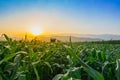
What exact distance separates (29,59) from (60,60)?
3.12 feet

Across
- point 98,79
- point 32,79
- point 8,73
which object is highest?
point 98,79

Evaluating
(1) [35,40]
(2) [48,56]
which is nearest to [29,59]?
(2) [48,56]

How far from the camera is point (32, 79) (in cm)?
281

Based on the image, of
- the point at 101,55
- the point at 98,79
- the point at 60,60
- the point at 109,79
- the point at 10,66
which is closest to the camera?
the point at 98,79

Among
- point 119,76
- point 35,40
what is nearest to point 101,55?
point 119,76

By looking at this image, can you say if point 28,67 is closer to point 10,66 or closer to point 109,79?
point 10,66

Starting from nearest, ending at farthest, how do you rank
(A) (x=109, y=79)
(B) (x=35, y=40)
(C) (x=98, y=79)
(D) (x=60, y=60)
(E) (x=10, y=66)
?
(C) (x=98, y=79), (E) (x=10, y=66), (A) (x=109, y=79), (D) (x=60, y=60), (B) (x=35, y=40)

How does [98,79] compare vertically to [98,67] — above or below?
above

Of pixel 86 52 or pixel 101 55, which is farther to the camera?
pixel 86 52

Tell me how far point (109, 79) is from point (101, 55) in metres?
0.51

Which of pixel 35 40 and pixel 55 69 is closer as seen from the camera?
pixel 55 69

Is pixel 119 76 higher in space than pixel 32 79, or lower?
higher

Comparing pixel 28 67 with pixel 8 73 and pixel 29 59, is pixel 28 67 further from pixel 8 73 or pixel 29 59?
pixel 8 73

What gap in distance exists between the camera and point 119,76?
62.4 inches
